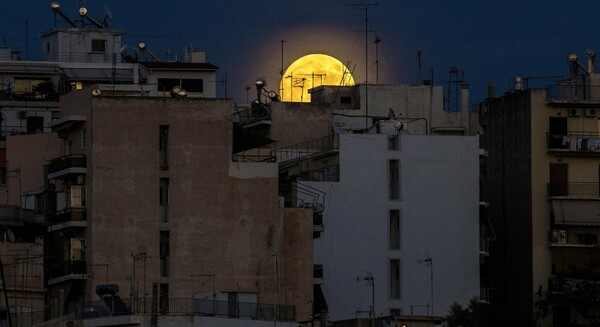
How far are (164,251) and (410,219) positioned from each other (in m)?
16.5

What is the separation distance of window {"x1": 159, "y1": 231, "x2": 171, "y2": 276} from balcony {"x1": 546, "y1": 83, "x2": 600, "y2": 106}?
2293 centimetres

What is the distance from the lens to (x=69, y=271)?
2963 inches

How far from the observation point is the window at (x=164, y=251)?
75.0 metres

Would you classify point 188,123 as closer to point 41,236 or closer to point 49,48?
point 41,236

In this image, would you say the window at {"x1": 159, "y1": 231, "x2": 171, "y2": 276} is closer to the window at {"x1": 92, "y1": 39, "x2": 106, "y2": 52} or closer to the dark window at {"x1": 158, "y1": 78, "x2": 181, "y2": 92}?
the dark window at {"x1": 158, "y1": 78, "x2": 181, "y2": 92}

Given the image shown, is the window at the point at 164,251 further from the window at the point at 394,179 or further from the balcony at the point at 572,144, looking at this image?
the balcony at the point at 572,144

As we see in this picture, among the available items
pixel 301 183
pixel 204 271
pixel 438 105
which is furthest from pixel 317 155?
pixel 204 271

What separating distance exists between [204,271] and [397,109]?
86.4ft

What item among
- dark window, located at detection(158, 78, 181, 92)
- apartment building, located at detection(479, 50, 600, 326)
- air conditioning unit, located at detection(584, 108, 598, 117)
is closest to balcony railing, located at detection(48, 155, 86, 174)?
apartment building, located at detection(479, 50, 600, 326)

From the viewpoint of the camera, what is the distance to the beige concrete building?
74.8 metres

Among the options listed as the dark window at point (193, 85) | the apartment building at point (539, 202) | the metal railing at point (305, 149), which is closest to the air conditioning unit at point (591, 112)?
the apartment building at point (539, 202)

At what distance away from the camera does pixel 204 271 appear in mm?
74938

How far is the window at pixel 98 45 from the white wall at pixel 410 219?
2225 cm

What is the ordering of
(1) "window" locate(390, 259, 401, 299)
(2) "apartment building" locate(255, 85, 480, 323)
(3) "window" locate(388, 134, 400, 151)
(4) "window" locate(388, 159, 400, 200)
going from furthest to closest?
(3) "window" locate(388, 134, 400, 151) → (4) "window" locate(388, 159, 400, 200) → (1) "window" locate(390, 259, 401, 299) → (2) "apartment building" locate(255, 85, 480, 323)
